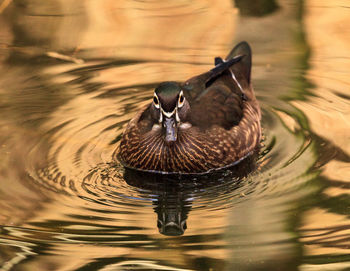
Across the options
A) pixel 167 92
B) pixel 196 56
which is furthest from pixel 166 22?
pixel 167 92

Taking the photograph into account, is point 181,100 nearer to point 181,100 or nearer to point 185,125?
point 181,100

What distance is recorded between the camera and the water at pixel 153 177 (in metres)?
6.13

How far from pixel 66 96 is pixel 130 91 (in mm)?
753

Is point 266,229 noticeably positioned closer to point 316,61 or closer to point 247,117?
point 247,117

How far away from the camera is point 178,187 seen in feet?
23.8

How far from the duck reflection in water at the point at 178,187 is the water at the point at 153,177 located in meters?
0.02

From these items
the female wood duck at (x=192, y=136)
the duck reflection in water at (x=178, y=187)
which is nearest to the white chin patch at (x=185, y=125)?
the female wood duck at (x=192, y=136)

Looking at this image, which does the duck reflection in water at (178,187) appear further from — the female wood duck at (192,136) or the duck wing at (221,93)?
the duck wing at (221,93)

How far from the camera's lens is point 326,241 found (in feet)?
20.1

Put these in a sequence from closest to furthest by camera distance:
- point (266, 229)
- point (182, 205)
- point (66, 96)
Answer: point (266, 229) → point (182, 205) → point (66, 96)

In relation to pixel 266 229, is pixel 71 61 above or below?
above

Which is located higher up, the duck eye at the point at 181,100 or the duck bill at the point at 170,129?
the duck eye at the point at 181,100

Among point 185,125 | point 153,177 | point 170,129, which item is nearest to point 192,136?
point 185,125

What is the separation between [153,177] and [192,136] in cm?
57
